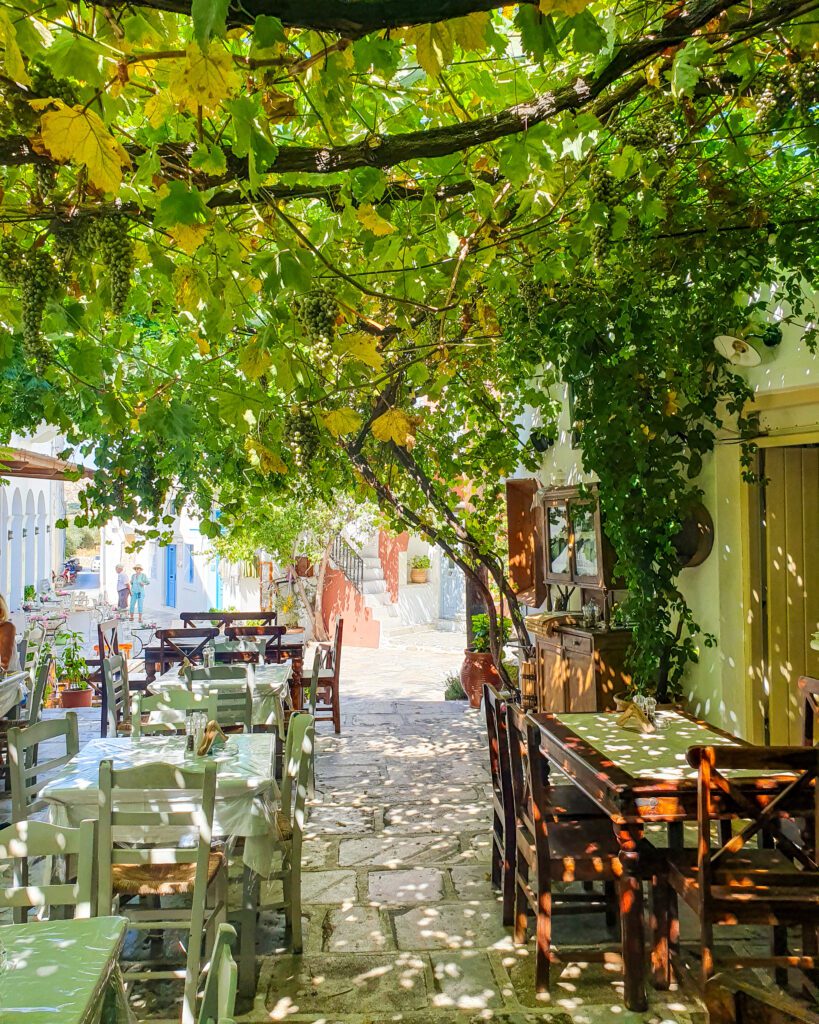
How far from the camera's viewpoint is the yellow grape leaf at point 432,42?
169 centimetres

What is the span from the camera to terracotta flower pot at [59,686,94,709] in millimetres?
9031

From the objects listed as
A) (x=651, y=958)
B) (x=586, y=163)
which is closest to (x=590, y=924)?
(x=651, y=958)

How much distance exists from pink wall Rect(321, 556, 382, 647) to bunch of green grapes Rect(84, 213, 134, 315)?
13860 millimetres

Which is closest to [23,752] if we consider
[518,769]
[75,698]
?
[518,769]

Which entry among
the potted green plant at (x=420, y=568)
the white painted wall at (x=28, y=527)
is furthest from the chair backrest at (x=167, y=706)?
the potted green plant at (x=420, y=568)

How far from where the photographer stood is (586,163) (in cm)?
295

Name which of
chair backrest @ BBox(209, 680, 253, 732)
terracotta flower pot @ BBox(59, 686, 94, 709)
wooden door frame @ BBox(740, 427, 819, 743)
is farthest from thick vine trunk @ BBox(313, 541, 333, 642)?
wooden door frame @ BBox(740, 427, 819, 743)

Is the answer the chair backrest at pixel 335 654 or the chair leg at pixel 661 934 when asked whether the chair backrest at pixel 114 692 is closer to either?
the chair backrest at pixel 335 654

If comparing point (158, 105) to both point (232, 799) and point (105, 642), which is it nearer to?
point (232, 799)

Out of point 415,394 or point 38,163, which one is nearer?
point 38,163

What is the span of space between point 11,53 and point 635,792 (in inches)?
111

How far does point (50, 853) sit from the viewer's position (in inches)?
101

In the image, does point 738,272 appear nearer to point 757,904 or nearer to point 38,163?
point 757,904

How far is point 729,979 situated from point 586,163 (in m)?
2.44
